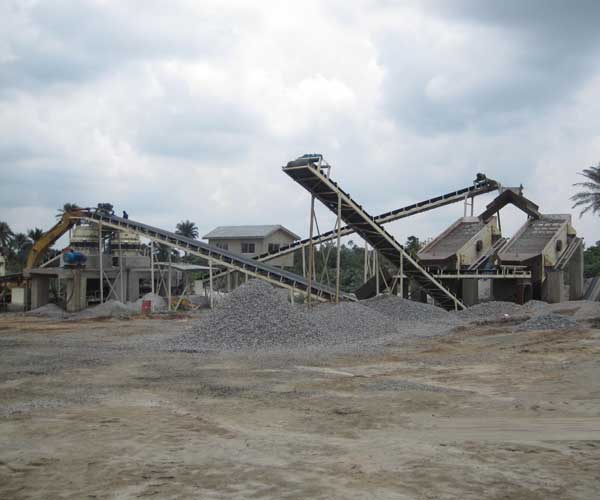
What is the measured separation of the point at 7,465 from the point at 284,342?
12423 millimetres

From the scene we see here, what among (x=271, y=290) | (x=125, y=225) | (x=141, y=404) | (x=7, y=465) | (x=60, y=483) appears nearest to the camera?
(x=60, y=483)

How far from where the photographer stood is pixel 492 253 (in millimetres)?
36312

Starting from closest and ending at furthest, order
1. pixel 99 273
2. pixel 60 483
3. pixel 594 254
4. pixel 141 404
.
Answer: pixel 60 483, pixel 141 404, pixel 99 273, pixel 594 254

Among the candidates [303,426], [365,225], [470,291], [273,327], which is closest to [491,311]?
[470,291]

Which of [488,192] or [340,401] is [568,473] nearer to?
[340,401]

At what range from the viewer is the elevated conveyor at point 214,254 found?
31.2 m

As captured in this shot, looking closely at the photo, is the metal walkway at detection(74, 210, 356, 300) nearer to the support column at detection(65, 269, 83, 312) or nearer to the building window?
the support column at detection(65, 269, 83, 312)

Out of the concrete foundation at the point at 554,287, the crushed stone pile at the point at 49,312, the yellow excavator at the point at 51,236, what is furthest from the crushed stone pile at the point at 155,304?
the concrete foundation at the point at 554,287

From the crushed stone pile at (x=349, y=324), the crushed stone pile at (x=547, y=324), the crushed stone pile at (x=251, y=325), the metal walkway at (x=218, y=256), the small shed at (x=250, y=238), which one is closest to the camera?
the crushed stone pile at (x=251, y=325)

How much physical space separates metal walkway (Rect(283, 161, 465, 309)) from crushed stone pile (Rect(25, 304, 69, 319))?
594 inches

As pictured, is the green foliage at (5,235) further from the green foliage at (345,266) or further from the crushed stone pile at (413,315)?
the crushed stone pile at (413,315)

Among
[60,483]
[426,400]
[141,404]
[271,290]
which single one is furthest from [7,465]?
[271,290]

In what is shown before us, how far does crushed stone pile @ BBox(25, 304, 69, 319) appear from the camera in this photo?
111 ft

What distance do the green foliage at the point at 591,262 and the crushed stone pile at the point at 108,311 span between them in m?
33.9
